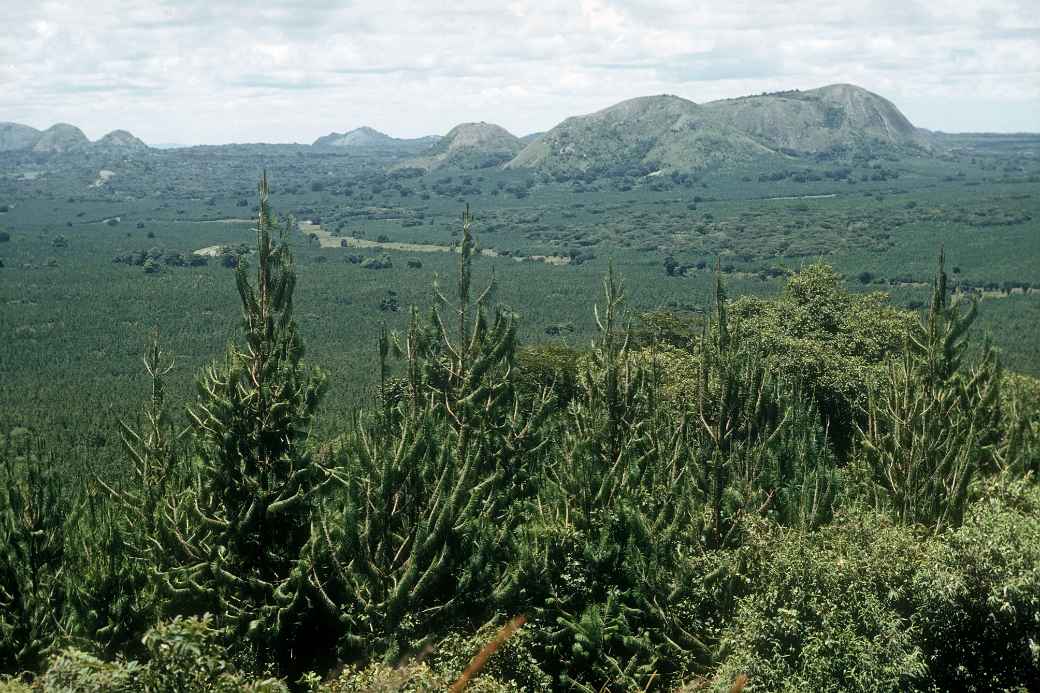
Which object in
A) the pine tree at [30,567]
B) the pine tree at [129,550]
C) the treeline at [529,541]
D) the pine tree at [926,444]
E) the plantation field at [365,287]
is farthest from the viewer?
the plantation field at [365,287]

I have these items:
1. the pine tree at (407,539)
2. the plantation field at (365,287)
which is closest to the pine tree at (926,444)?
the pine tree at (407,539)

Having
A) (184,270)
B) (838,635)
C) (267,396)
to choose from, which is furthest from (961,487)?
(184,270)

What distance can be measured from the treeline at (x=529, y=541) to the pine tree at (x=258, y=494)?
0.23 feet

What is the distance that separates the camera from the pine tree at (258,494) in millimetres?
24812

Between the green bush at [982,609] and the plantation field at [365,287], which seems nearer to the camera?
the green bush at [982,609]

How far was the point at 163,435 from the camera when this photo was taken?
29312 mm

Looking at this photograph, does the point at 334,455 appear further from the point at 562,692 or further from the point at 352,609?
the point at 562,692

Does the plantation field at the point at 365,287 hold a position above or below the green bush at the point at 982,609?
below

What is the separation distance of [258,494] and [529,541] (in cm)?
661

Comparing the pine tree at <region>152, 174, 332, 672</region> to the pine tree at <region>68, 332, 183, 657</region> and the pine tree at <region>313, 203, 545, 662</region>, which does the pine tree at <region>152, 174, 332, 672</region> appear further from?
the pine tree at <region>68, 332, 183, 657</region>

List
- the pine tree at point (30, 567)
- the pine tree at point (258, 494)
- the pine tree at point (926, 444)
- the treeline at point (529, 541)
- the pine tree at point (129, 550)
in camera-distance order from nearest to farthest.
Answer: the treeline at point (529, 541), the pine tree at point (258, 494), the pine tree at point (129, 550), the pine tree at point (30, 567), the pine tree at point (926, 444)

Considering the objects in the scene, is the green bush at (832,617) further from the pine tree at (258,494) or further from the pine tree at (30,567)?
the pine tree at (30,567)

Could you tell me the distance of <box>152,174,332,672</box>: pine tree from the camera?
24812 millimetres

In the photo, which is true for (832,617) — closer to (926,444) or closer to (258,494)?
(926,444)
